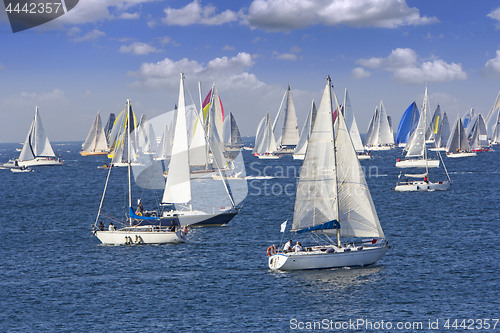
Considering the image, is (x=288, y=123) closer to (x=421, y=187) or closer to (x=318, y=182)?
(x=421, y=187)

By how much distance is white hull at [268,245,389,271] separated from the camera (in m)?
39.3

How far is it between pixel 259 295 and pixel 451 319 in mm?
12053

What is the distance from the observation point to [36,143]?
5846 inches

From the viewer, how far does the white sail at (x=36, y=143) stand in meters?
146

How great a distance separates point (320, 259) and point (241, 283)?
240 inches

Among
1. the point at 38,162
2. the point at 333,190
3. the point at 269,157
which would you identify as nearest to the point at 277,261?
the point at 333,190

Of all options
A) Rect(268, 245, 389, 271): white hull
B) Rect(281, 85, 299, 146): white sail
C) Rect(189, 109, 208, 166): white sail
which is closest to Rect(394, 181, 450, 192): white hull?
Rect(189, 109, 208, 166): white sail

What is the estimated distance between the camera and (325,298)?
34625 millimetres

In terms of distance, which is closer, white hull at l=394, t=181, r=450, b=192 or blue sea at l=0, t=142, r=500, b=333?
blue sea at l=0, t=142, r=500, b=333

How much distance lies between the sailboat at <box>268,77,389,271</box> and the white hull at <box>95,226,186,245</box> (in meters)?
12.4

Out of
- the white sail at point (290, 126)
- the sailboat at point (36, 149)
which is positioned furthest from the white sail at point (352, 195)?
the sailboat at point (36, 149)

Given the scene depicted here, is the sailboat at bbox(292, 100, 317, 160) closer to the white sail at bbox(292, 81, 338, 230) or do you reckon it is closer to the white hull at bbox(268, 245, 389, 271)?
the white sail at bbox(292, 81, 338, 230)

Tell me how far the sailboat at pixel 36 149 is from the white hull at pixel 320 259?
122086 mm

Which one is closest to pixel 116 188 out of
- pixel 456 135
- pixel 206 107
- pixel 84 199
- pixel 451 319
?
pixel 84 199
